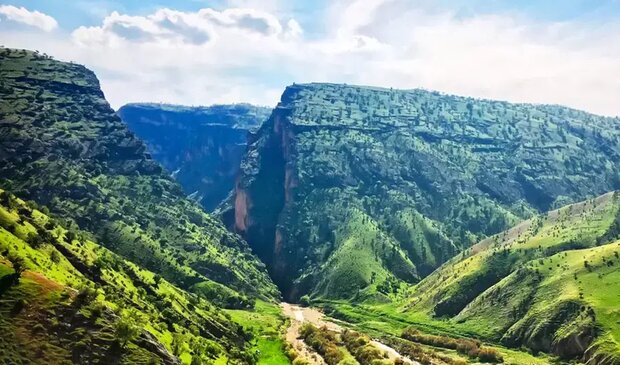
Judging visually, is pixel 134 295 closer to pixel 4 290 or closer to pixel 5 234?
pixel 5 234

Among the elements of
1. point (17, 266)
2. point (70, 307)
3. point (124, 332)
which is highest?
point (17, 266)

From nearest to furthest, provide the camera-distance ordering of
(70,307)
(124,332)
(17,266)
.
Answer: (70,307), (124,332), (17,266)

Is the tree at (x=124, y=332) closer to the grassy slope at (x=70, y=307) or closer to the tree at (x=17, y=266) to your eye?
the grassy slope at (x=70, y=307)

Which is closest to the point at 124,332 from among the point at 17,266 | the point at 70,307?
the point at 70,307

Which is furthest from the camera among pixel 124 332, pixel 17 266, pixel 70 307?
pixel 17 266

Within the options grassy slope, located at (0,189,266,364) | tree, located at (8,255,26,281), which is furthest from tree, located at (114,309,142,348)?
tree, located at (8,255,26,281)

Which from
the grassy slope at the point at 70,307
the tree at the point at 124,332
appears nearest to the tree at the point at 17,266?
the grassy slope at the point at 70,307

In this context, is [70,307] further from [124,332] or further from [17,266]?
[17,266]

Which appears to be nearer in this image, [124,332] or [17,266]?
[124,332]

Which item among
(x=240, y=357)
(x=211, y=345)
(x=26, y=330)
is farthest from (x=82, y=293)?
(x=240, y=357)

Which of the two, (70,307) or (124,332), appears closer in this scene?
(70,307)

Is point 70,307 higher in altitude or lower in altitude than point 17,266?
lower
